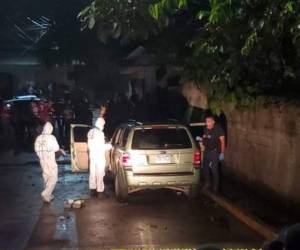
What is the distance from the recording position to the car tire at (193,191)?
12842 mm

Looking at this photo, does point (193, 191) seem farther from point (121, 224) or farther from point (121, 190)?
point (121, 224)

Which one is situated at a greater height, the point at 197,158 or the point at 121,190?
the point at 197,158

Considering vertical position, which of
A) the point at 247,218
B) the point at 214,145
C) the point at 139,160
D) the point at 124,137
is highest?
the point at 124,137

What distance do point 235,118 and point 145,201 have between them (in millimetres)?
3246

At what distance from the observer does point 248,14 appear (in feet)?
28.0

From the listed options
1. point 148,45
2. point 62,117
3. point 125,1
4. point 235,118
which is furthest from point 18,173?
point 125,1

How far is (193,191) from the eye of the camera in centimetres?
1292

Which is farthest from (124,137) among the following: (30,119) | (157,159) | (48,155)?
(30,119)

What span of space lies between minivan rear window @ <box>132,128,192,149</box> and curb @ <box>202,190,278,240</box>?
1234mm

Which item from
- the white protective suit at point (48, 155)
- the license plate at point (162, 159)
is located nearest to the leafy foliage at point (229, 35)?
the license plate at point (162, 159)

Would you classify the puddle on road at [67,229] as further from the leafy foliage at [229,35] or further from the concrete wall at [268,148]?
the concrete wall at [268,148]

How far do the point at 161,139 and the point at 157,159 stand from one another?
0.42 m

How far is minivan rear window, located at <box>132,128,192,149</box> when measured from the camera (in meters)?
12.6

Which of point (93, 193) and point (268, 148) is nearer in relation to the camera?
point (268, 148)
